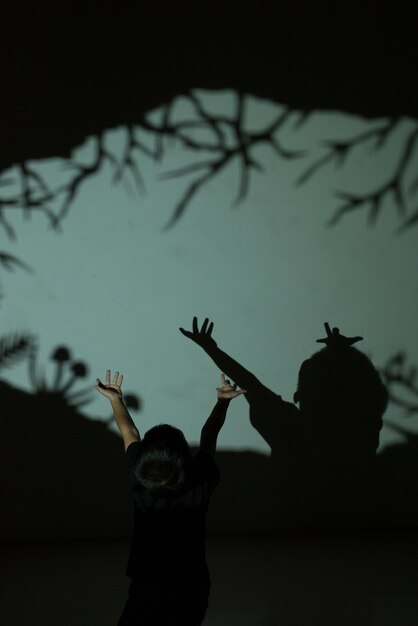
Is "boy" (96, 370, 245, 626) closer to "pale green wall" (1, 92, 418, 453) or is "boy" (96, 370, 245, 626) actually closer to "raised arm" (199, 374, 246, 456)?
"raised arm" (199, 374, 246, 456)

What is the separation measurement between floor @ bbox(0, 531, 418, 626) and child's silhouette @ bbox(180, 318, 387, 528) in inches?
7.1

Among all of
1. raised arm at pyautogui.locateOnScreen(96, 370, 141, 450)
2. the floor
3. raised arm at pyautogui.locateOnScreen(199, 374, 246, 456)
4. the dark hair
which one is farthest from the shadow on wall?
the dark hair

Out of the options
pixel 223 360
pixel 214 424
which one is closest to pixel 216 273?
pixel 223 360

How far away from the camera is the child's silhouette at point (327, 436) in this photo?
16.0 feet

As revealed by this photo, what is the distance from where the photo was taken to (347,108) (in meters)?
4.89

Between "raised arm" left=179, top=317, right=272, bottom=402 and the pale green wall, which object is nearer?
the pale green wall

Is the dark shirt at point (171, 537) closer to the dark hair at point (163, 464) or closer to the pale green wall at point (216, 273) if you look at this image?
the dark hair at point (163, 464)

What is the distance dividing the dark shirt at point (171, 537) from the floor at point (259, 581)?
1207 mm

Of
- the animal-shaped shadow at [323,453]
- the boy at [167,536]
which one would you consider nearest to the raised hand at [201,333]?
the animal-shaped shadow at [323,453]

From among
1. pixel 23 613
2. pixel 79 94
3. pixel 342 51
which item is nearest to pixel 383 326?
pixel 342 51

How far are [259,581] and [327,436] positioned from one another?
1.13m

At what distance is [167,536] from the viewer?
2.46 m

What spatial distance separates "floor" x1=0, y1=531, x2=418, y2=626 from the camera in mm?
3592

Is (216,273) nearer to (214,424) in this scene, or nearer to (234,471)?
(234,471)
